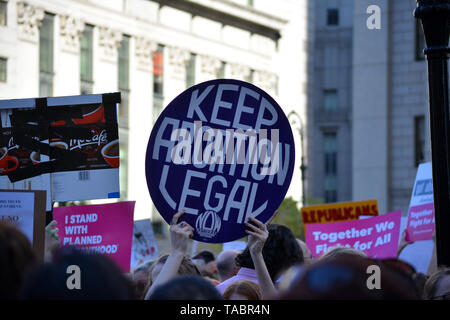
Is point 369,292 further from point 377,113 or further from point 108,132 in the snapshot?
point 377,113

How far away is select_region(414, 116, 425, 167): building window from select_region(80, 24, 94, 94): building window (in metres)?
20.0

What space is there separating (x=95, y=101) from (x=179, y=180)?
4.64ft

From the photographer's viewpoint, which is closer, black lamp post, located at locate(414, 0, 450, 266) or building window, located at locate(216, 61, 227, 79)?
black lamp post, located at locate(414, 0, 450, 266)

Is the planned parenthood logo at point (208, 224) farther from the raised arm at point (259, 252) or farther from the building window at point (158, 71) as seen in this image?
the building window at point (158, 71)

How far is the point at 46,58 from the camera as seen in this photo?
43344 mm

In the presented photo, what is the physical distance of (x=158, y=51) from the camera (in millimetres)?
50531

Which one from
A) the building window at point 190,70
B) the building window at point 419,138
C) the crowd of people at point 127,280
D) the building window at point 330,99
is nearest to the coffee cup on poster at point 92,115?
the crowd of people at point 127,280

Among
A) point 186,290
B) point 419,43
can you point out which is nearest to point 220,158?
point 186,290

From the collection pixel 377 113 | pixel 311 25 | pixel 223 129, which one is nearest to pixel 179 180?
pixel 223 129

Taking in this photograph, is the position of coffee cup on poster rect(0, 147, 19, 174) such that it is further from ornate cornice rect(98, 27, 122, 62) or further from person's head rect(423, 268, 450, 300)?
ornate cornice rect(98, 27, 122, 62)

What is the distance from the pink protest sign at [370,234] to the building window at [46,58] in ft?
113

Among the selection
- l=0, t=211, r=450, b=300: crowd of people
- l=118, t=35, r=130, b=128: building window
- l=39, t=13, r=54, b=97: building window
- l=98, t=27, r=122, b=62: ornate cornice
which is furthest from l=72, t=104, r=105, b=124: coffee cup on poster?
l=118, t=35, r=130, b=128: building window

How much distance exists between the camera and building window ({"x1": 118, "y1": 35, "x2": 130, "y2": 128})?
47.6m

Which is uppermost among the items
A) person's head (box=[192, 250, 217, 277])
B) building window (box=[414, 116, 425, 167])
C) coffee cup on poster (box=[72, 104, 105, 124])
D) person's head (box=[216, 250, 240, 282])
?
building window (box=[414, 116, 425, 167])
